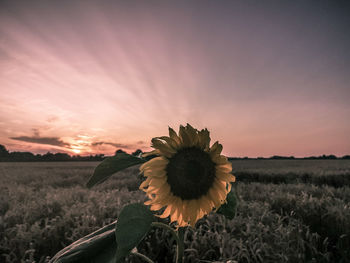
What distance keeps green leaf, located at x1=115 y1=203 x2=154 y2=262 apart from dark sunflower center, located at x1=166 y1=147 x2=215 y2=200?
0.68 ft

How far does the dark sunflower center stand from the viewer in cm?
94

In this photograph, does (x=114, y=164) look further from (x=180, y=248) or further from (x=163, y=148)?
(x=180, y=248)

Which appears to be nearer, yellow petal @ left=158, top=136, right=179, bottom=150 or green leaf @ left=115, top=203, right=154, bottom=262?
green leaf @ left=115, top=203, right=154, bottom=262

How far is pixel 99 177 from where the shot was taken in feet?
2.69

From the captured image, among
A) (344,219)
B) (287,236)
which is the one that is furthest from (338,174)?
(287,236)

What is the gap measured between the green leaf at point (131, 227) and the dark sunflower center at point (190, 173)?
0.68 ft

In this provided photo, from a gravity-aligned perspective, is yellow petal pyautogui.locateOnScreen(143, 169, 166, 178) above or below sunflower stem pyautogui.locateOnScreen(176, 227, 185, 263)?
above

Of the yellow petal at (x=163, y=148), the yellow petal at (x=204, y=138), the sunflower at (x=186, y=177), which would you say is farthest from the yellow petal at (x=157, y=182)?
the yellow petal at (x=204, y=138)

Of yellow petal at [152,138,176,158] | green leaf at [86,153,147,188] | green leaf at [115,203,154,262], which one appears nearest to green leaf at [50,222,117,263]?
green leaf at [115,203,154,262]

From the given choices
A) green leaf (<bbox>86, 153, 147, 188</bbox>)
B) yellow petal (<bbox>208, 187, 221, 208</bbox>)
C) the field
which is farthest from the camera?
the field

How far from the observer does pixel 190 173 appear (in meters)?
0.96

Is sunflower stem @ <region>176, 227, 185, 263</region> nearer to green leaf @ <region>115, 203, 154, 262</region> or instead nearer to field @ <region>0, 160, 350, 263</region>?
→ green leaf @ <region>115, 203, 154, 262</region>

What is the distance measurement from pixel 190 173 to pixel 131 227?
1.11 feet

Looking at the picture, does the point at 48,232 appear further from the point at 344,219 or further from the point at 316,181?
the point at 316,181
